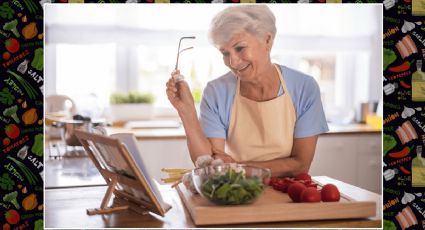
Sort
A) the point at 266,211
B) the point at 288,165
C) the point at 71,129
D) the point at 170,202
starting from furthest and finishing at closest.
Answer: the point at 71,129 → the point at 288,165 → the point at 170,202 → the point at 266,211

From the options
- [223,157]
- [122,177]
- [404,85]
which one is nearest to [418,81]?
[404,85]

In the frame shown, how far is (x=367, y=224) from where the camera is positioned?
131cm

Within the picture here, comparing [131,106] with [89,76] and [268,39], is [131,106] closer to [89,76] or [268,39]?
[89,76]

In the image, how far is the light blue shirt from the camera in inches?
73.6

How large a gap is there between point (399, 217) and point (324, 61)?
1695mm

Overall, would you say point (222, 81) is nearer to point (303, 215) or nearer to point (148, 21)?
point (303, 215)

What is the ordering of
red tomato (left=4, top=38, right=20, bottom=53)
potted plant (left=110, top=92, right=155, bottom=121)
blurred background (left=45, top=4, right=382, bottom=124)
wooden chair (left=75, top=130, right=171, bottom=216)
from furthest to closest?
potted plant (left=110, top=92, right=155, bottom=121) < blurred background (left=45, top=4, right=382, bottom=124) < red tomato (left=4, top=38, right=20, bottom=53) < wooden chair (left=75, top=130, right=171, bottom=216)

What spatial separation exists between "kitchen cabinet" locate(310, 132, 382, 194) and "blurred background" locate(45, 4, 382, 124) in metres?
0.26

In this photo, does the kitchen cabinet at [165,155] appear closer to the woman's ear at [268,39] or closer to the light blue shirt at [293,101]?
the light blue shirt at [293,101]

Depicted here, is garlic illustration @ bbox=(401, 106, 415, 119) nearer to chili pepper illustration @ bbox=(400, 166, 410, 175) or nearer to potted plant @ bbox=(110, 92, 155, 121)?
chili pepper illustration @ bbox=(400, 166, 410, 175)

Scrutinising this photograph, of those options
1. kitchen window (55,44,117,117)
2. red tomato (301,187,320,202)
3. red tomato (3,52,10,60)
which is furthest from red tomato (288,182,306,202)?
kitchen window (55,44,117,117)

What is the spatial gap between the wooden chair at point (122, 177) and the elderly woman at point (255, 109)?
1.65ft

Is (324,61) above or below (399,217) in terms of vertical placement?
above

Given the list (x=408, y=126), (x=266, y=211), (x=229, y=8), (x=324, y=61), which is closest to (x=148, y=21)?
(x=324, y=61)
